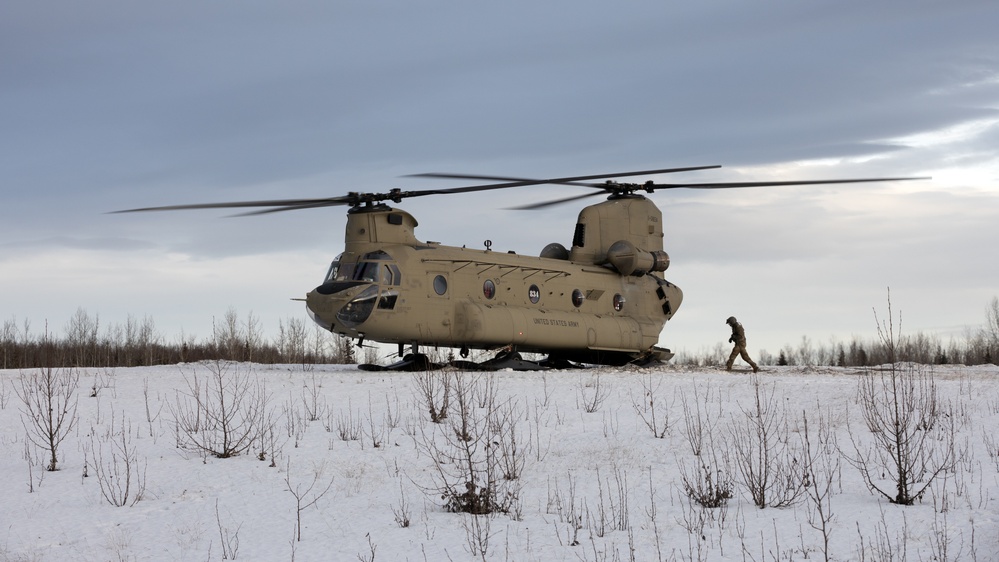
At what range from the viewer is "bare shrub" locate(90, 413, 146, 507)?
1107 cm

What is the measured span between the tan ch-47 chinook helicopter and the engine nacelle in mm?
42

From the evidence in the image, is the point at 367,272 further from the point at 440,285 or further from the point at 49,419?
the point at 49,419

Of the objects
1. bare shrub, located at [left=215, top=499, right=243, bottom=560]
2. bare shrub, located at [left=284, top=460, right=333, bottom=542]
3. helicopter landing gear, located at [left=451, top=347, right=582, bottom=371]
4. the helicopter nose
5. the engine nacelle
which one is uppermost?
the engine nacelle

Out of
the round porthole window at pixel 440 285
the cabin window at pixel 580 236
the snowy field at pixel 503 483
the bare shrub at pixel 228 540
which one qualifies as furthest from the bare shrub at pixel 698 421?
the cabin window at pixel 580 236

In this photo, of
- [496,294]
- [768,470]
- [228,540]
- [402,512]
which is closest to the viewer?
[228,540]

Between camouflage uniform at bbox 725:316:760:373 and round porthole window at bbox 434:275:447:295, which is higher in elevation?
round porthole window at bbox 434:275:447:295

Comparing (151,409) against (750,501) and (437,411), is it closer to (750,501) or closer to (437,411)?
(437,411)

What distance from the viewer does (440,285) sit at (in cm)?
2420

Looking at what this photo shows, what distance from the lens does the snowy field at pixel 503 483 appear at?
9117 mm

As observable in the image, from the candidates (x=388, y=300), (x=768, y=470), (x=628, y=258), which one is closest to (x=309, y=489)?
(x=768, y=470)

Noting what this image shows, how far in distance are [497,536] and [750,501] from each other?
3.11 meters

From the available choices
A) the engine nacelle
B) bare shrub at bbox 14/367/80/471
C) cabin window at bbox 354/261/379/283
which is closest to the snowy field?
bare shrub at bbox 14/367/80/471

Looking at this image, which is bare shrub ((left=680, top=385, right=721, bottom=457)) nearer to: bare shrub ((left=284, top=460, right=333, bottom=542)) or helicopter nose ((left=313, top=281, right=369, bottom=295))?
bare shrub ((left=284, top=460, right=333, bottom=542))

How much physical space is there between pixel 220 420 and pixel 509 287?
1245cm
